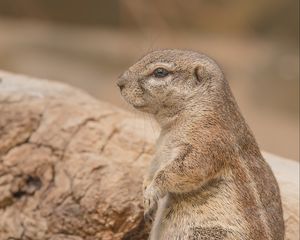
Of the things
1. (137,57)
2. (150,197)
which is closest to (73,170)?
(150,197)

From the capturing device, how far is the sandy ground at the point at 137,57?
10016mm

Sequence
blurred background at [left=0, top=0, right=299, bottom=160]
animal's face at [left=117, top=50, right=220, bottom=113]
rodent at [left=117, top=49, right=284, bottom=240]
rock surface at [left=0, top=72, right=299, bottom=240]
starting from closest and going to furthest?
rodent at [left=117, top=49, right=284, bottom=240] → animal's face at [left=117, top=50, right=220, bottom=113] → rock surface at [left=0, top=72, right=299, bottom=240] → blurred background at [left=0, top=0, right=299, bottom=160]

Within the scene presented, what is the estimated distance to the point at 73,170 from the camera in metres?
4.81

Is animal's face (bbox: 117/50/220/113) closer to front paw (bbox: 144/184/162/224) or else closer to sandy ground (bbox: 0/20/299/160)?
front paw (bbox: 144/184/162/224)

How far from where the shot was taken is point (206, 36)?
11695 millimetres

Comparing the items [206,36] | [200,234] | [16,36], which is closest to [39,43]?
[16,36]

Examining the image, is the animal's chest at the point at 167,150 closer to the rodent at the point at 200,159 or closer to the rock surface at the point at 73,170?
the rodent at the point at 200,159

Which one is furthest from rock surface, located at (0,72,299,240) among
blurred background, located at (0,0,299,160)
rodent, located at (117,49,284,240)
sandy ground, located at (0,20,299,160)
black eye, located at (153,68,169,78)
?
blurred background, located at (0,0,299,160)

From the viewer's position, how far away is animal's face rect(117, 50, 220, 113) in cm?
391

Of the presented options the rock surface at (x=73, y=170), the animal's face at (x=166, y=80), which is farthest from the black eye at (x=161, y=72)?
the rock surface at (x=73, y=170)

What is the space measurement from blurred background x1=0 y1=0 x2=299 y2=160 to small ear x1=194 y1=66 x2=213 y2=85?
6.01 metres

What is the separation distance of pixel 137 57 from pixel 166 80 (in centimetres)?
756

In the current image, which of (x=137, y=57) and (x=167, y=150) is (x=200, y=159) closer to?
(x=167, y=150)

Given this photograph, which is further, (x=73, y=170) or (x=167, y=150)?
(x=73, y=170)
